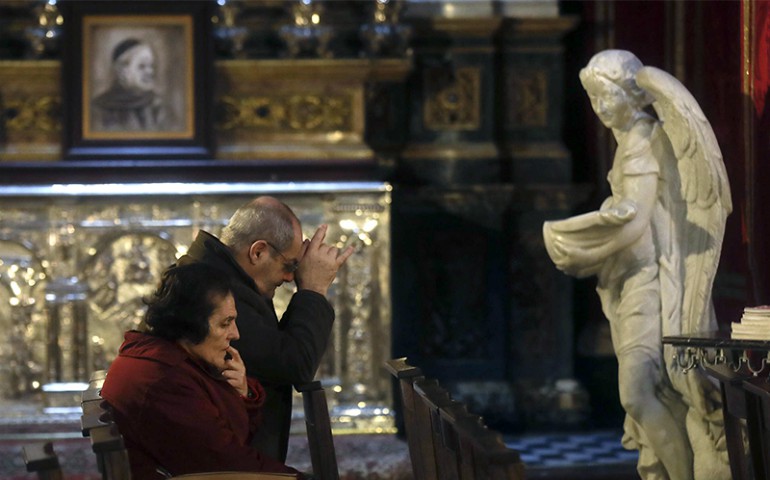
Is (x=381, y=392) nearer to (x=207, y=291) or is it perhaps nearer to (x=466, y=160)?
(x=466, y=160)

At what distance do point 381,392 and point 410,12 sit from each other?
7.77 feet

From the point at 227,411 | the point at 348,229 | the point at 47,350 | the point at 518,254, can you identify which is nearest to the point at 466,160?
the point at 518,254

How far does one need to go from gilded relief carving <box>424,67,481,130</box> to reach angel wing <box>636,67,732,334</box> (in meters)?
2.92

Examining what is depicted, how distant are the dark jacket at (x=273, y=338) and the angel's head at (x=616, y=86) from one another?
→ 2.32m

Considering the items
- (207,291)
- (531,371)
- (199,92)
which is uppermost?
(199,92)

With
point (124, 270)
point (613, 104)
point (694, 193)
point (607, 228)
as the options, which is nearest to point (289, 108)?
point (124, 270)

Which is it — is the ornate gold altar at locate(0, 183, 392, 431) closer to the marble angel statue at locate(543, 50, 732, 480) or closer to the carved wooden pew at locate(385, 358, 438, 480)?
the marble angel statue at locate(543, 50, 732, 480)

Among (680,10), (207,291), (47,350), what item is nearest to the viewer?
(207,291)

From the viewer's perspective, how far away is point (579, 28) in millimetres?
9398

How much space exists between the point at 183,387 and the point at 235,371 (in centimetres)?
27

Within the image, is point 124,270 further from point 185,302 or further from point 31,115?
point 185,302

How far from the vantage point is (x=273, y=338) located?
4320 mm

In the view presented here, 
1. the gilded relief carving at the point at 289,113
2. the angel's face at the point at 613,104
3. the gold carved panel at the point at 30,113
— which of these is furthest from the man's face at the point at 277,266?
the gold carved panel at the point at 30,113

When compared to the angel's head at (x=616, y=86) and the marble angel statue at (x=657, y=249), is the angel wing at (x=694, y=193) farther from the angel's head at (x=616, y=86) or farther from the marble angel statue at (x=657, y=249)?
the angel's head at (x=616, y=86)
